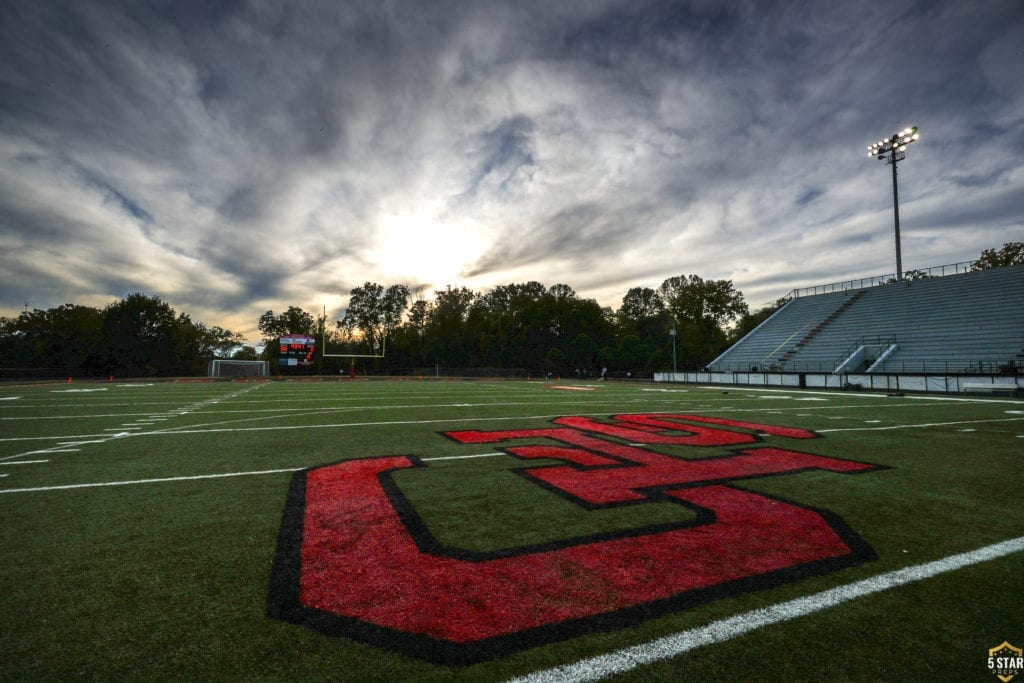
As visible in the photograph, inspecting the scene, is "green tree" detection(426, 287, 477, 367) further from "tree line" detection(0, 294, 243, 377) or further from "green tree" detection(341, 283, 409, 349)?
"tree line" detection(0, 294, 243, 377)

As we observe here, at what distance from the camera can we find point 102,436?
24.0 ft

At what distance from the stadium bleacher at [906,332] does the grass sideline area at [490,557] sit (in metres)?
23.8

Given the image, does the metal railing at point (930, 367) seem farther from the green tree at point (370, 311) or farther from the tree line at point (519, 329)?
the green tree at point (370, 311)

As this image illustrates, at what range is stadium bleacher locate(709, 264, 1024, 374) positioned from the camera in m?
24.0

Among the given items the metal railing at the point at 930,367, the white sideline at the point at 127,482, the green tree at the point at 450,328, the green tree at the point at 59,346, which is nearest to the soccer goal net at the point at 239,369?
the green tree at the point at 59,346

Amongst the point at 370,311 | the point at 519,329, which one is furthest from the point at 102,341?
the point at 519,329

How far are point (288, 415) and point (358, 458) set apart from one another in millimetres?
6009

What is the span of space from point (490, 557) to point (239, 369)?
5076 centimetres

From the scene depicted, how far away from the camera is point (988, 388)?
18359mm

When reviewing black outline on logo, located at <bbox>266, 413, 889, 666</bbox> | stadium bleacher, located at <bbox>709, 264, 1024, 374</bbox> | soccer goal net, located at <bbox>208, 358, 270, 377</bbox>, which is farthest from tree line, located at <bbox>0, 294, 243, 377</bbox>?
stadium bleacher, located at <bbox>709, 264, 1024, 374</bbox>

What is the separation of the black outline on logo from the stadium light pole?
40.4 meters

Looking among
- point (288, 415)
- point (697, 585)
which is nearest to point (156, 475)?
point (697, 585)

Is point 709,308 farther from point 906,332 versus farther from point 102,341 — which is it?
point 102,341

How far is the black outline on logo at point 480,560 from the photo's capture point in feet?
6.23
